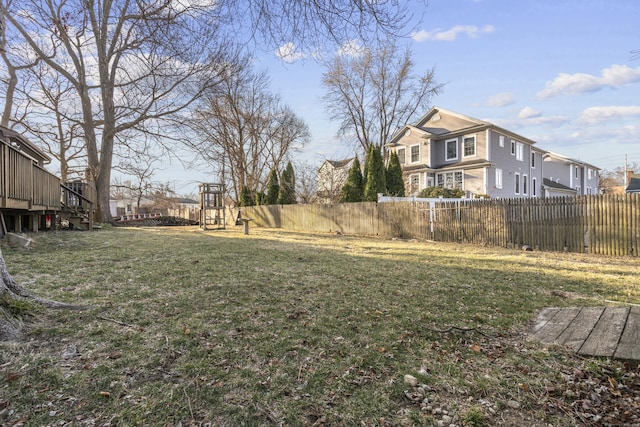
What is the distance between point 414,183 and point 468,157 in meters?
4.08

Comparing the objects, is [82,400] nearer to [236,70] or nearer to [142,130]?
[236,70]

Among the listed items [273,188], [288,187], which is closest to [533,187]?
[288,187]

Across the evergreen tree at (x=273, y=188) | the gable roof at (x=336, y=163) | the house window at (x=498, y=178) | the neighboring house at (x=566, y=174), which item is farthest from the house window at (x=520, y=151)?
the evergreen tree at (x=273, y=188)

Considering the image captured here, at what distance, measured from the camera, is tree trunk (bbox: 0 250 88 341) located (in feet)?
7.99

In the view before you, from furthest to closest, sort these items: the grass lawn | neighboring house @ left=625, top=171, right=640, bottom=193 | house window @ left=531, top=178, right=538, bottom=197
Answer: neighboring house @ left=625, top=171, right=640, bottom=193, house window @ left=531, top=178, right=538, bottom=197, the grass lawn

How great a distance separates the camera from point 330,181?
24359 millimetres

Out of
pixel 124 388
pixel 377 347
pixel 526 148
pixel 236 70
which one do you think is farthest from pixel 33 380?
pixel 526 148

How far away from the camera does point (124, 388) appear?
190 cm

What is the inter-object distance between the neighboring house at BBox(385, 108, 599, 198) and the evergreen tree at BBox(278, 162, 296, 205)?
27.1 ft

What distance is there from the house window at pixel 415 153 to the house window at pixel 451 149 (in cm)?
200

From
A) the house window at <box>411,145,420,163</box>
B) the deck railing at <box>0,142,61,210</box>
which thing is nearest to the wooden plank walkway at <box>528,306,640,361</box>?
the deck railing at <box>0,142,61,210</box>

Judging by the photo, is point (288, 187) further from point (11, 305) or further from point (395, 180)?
point (11, 305)

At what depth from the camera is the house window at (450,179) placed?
23.4 meters

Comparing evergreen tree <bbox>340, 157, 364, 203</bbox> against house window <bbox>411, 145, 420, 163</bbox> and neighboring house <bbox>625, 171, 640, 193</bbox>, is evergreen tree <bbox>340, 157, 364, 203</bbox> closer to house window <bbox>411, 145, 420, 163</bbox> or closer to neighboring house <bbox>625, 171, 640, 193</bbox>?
house window <bbox>411, 145, 420, 163</bbox>
